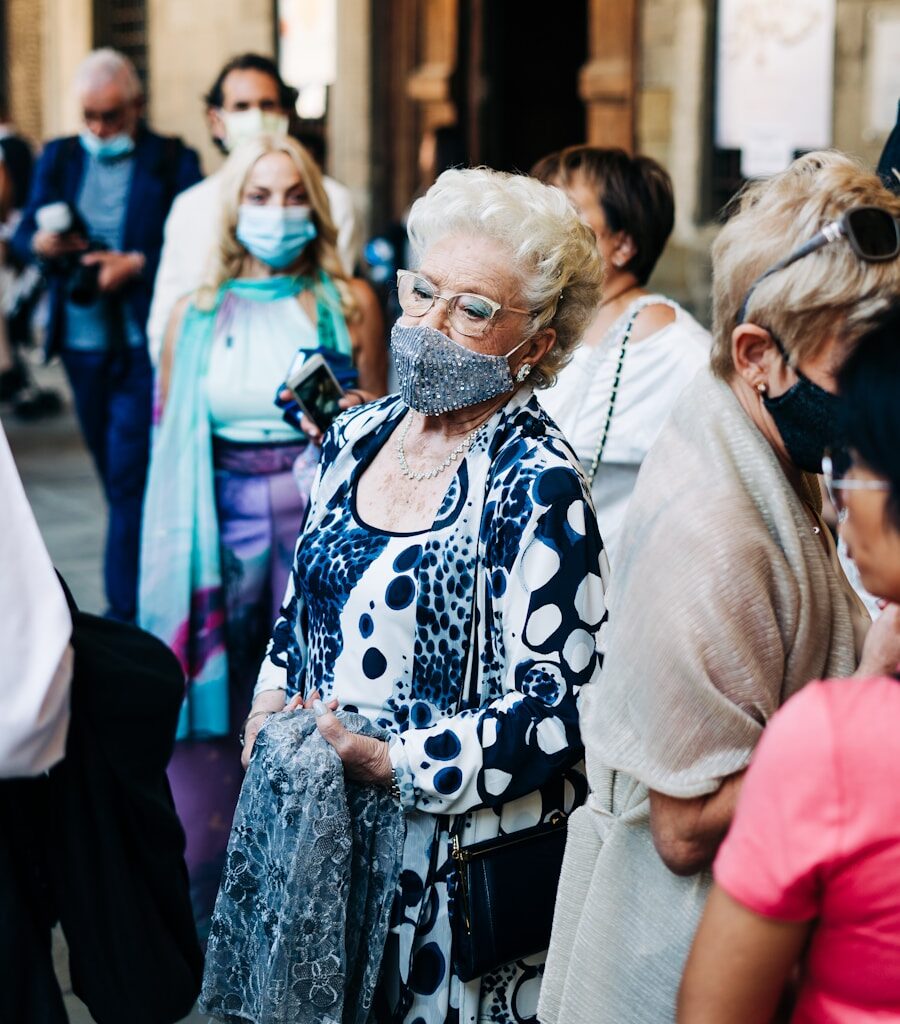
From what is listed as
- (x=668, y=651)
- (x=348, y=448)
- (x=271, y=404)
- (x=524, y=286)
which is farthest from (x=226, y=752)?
(x=668, y=651)

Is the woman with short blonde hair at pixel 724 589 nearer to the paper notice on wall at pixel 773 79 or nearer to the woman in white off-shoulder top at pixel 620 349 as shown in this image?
the woman in white off-shoulder top at pixel 620 349

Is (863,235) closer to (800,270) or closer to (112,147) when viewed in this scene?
(800,270)

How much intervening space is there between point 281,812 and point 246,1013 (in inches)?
13.6

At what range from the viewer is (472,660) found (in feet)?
8.03

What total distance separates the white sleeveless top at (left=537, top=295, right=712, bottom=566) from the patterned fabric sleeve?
52.0 inches

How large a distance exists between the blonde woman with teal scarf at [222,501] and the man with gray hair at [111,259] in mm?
1954

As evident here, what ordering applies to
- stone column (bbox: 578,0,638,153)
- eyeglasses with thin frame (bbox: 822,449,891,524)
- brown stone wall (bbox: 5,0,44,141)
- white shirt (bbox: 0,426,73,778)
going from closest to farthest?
eyeglasses with thin frame (bbox: 822,449,891,524)
white shirt (bbox: 0,426,73,778)
stone column (bbox: 578,0,638,153)
brown stone wall (bbox: 5,0,44,141)

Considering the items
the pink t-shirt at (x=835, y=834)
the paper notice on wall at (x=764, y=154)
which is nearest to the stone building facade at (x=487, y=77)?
the paper notice on wall at (x=764, y=154)

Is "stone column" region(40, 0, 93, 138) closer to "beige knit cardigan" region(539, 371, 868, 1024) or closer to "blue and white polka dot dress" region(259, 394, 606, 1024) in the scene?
"blue and white polka dot dress" region(259, 394, 606, 1024)

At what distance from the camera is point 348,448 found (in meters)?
2.76

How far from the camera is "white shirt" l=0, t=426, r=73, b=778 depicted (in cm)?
201

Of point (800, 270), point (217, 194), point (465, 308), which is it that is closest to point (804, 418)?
point (800, 270)

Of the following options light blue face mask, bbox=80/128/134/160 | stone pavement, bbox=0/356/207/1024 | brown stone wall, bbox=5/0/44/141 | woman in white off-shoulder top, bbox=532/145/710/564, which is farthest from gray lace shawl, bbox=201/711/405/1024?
brown stone wall, bbox=5/0/44/141

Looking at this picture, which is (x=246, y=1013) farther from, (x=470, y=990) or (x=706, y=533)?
(x=706, y=533)
